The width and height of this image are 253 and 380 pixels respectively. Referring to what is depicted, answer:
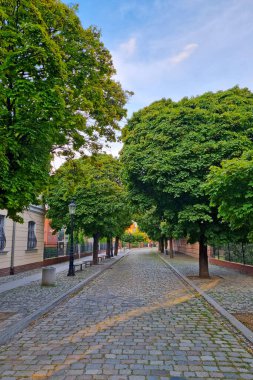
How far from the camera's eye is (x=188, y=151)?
13180 millimetres

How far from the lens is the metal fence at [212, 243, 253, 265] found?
17.7 meters

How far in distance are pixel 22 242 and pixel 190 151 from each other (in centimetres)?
1214

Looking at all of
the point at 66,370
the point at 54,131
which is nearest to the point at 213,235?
the point at 54,131

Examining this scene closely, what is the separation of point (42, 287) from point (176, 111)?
9.61 m

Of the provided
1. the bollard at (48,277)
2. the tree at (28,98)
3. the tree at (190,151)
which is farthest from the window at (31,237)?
the tree at (28,98)

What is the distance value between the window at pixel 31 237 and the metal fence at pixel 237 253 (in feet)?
43.4

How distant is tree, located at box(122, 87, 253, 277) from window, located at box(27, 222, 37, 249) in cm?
917

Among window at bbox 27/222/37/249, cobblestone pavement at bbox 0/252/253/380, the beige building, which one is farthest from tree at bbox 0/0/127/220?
window at bbox 27/222/37/249

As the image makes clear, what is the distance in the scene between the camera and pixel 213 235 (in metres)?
13.5

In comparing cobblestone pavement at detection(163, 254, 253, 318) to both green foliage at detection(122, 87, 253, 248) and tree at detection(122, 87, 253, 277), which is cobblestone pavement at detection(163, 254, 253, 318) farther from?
green foliage at detection(122, 87, 253, 248)


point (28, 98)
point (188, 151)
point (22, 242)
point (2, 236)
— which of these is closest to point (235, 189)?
point (28, 98)

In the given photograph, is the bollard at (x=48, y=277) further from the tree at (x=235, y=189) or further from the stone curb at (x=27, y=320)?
the tree at (x=235, y=189)

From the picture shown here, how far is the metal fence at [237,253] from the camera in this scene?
1766 centimetres

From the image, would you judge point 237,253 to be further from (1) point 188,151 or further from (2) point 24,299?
(2) point 24,299
